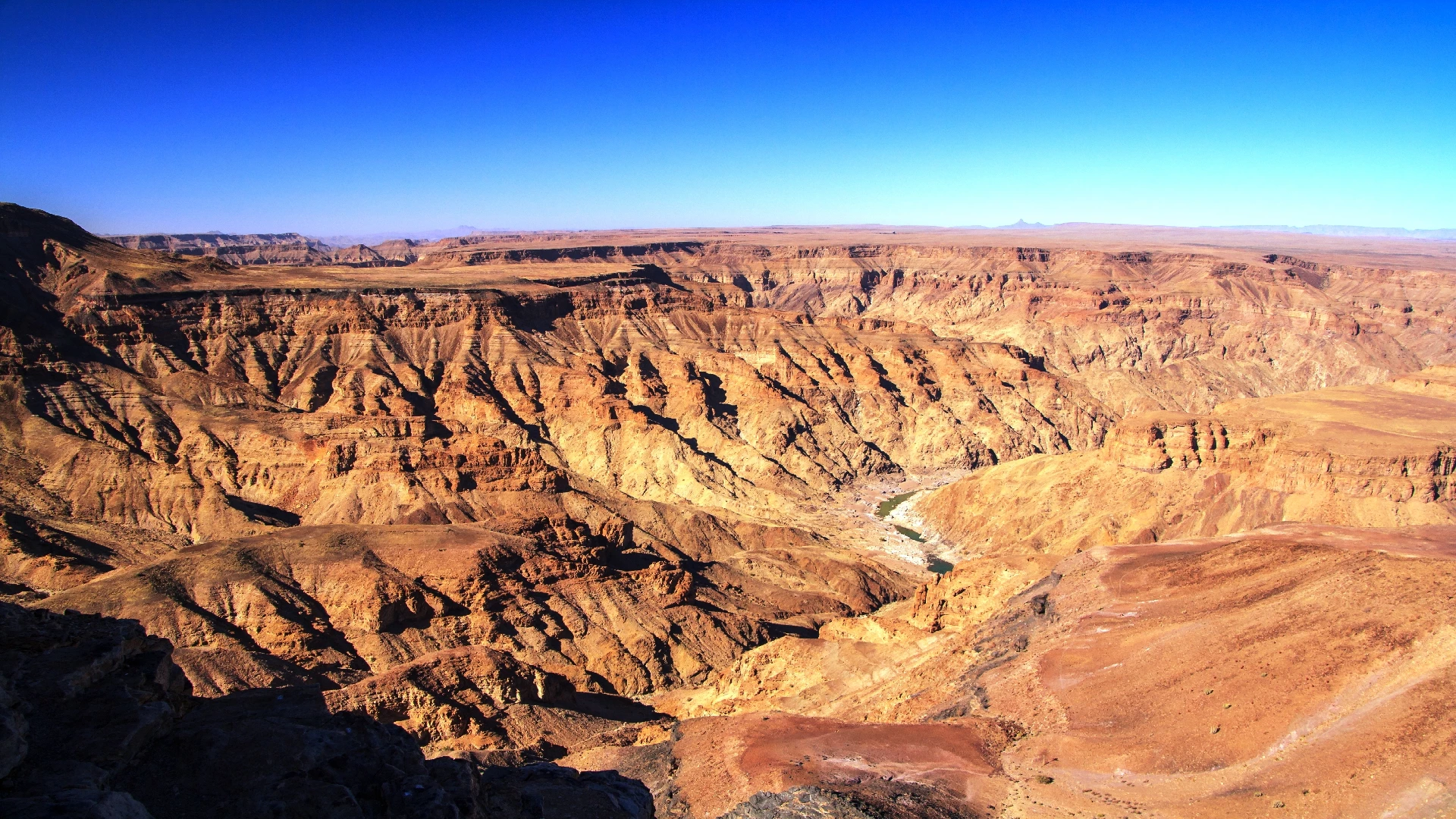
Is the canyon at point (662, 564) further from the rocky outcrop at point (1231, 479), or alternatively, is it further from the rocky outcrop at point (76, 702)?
the rocky outcrop at point (1231, 479)

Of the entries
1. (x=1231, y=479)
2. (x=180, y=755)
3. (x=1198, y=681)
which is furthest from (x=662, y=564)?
(x=1231, y=479)

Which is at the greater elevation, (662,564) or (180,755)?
(180,755)

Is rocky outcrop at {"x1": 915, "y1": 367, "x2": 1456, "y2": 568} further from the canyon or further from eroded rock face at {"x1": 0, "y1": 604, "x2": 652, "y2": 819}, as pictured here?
eroded rock face at {"x1": 0, "y1": 604, "x2": 652, "y2": 819}

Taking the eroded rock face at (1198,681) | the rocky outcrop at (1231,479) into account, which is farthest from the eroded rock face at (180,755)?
the rocky outcrop at (1231,479)

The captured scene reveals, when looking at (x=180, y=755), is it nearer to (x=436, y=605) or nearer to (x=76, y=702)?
A: (x=76, y=702)

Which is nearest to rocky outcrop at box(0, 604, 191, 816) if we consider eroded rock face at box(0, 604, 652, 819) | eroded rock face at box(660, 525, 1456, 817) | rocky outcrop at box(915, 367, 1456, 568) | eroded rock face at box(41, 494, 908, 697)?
eroded rock face at box(0, 604, 652, 819)

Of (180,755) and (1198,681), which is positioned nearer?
(180,755)

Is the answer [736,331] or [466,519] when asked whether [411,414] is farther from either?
[736,331]

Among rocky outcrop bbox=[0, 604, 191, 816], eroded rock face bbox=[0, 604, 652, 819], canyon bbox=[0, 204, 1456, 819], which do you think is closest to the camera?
rocky outcrop bbox=[0, 604, 191, 816]

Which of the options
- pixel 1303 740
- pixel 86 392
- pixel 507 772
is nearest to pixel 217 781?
pixel 507 772
